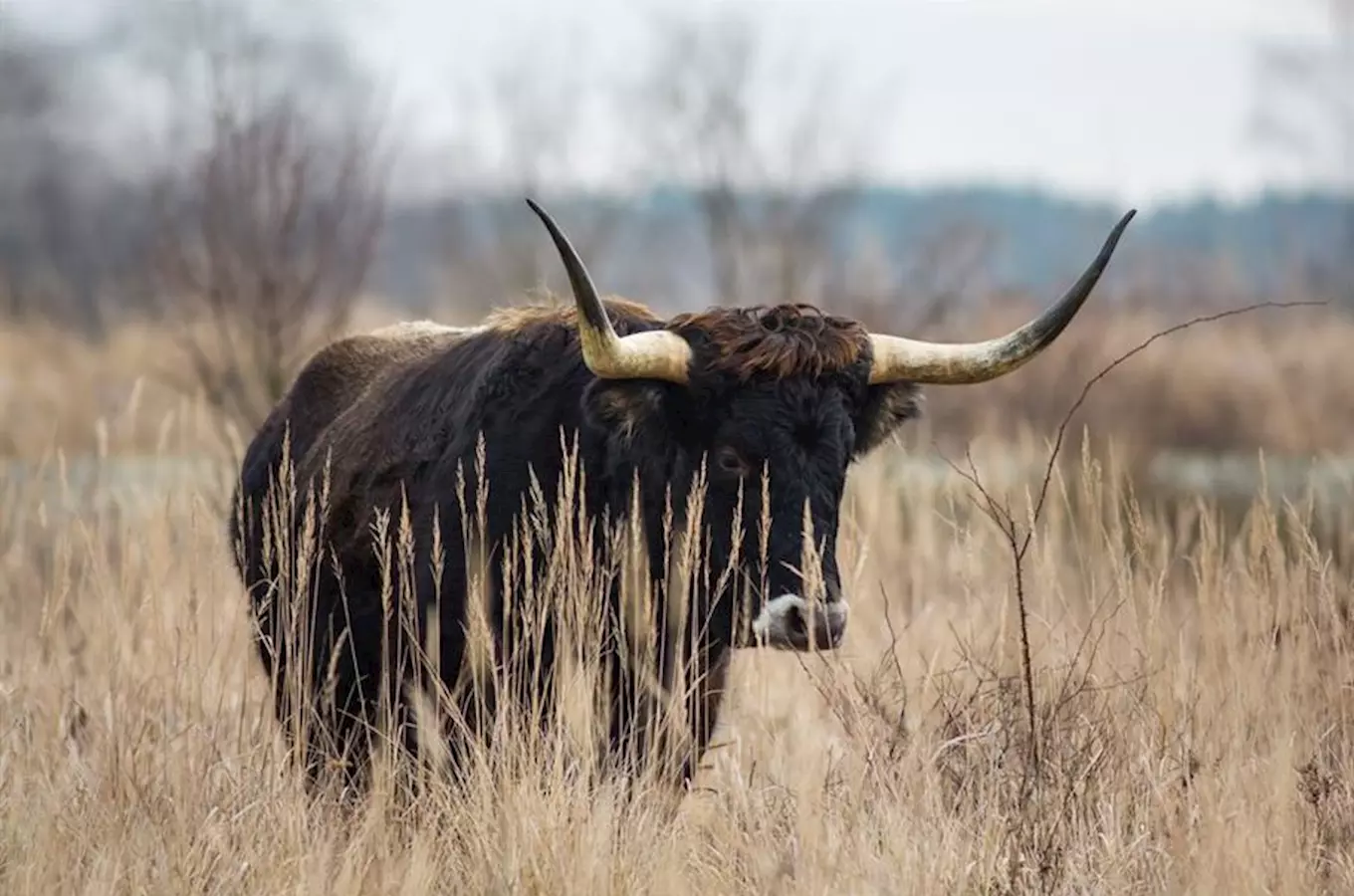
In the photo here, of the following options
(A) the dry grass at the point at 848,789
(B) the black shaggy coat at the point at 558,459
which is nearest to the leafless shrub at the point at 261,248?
(A) the dry grass at the point at 848,789

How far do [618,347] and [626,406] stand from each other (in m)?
0.24

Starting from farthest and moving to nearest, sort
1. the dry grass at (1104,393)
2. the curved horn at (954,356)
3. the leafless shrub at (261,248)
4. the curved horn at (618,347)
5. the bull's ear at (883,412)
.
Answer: the dry grass at (1104,393) → the leafless shrub at (261,248) → the bull's ear at (883,412) → the curved horn at (954,356) → the curved horn at (618,347)

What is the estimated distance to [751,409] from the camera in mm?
6113

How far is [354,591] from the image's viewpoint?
6.67 m

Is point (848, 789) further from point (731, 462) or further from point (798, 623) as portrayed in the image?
point (731, 462)

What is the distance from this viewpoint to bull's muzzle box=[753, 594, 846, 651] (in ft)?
18.2

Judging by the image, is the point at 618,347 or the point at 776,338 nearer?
the point at 618,347

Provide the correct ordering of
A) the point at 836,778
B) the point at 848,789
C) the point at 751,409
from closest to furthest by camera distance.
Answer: the point at 848,789, the point at 836,778, the point at 751,409

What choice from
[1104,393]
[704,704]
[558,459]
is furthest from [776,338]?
[1104,393]

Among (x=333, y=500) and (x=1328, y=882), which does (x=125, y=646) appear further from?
(x=1328, y=882)

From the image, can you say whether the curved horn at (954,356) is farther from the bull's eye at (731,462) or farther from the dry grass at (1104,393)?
the dry grass at (1104,393)

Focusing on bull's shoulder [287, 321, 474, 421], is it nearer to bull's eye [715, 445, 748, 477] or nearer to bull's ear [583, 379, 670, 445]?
bull's ear [583, 379, 670, 445]

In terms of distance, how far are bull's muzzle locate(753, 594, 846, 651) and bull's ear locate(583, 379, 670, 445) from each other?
2.66ft

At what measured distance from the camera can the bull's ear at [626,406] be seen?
616 cm
